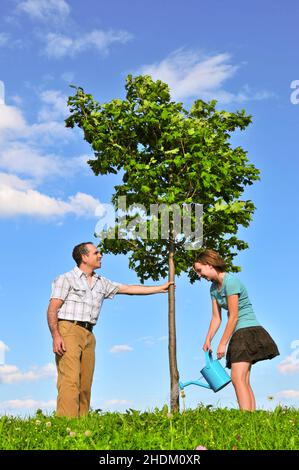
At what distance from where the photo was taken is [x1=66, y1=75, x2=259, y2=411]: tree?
14773 mm

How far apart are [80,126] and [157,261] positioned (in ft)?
13.6

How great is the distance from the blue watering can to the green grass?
3.60 feet

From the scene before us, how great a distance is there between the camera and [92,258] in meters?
8.98

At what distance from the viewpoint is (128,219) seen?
50.7ft

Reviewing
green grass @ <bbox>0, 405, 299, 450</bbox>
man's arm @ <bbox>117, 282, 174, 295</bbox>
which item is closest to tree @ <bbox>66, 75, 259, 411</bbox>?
man's arm @ <bbox>117, 282, 174, 295</bbox>

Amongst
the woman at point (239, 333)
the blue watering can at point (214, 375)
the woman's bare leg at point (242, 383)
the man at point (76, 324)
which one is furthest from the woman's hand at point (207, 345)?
the man at point (76, 324)

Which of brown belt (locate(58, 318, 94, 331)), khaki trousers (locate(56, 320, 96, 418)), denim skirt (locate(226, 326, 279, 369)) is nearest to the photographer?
denim skirt (locate(226, 326, 279, 369))

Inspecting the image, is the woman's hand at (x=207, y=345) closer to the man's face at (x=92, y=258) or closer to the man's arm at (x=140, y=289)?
the man's arm at (x=140, y=289)

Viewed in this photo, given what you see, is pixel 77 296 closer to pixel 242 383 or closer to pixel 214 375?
pixel 214 375

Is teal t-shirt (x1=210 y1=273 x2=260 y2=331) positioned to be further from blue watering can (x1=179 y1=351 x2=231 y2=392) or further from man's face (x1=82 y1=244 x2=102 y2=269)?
man's face (x1=82 y1=244 x2=102 y2=269)
